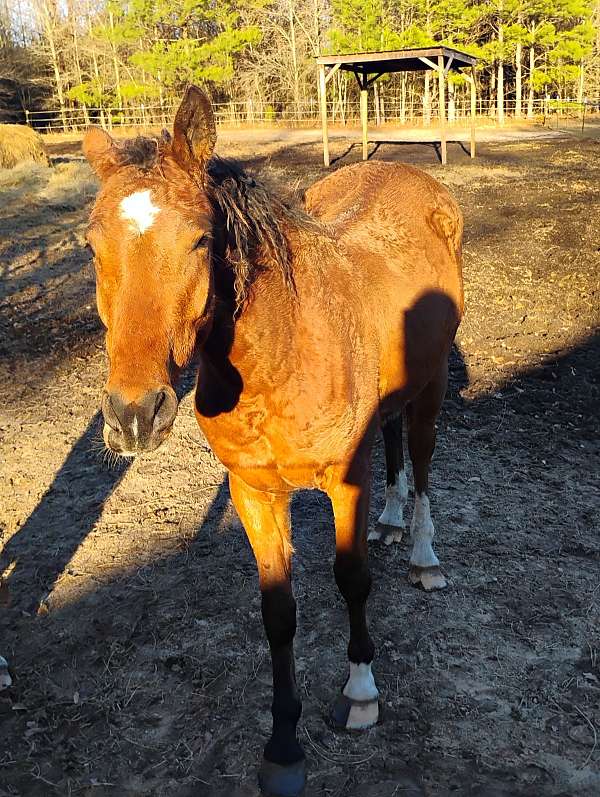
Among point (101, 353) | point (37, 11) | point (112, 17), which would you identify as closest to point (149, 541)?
point (101, 353)

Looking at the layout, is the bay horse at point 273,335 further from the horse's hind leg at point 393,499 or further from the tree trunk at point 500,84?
the tree trunk at point 500,84

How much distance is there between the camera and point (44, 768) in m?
2.40

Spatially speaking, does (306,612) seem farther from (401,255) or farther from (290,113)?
(290,113)

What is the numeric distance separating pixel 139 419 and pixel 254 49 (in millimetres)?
45353

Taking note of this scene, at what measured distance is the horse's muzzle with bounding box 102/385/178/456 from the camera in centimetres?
148

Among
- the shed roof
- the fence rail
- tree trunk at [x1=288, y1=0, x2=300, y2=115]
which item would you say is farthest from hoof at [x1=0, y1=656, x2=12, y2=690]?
tree trunk at [x1=288, y1=0, x2=300, y2=115]

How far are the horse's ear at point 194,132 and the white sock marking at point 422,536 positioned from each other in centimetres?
237

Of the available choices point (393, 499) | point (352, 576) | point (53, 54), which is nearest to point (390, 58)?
point (393, 499)

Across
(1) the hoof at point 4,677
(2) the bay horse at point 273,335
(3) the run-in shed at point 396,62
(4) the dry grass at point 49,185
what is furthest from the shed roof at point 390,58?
(1) the hoof at point 4,677

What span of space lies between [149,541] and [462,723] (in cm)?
209

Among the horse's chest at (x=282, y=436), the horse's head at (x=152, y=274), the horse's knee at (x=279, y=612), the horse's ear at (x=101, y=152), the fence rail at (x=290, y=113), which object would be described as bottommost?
the horse's knee at (x=279, y=612)

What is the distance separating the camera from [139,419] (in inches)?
58.4

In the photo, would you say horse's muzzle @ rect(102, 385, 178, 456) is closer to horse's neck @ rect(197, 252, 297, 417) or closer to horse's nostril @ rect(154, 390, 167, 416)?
horse's nostril @ rect(154, 390, 167, 416)

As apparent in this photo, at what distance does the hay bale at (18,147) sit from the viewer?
58.8 ft
